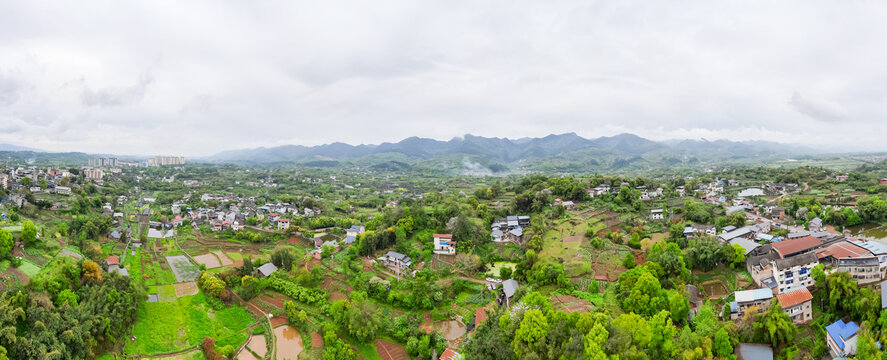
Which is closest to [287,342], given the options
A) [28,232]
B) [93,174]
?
[28,232]

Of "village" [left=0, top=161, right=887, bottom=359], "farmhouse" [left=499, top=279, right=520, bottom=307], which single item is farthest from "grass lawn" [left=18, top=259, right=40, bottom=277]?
"farmhouse" [left=499, top=279, right=520, bottom=307]

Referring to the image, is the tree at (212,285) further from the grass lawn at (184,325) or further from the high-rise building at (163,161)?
the high-rise building at (163,161)

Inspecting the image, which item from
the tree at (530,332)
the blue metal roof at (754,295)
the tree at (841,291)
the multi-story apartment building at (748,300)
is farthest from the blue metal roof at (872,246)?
the tree at (530,332)

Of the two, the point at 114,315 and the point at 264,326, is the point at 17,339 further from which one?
Answer: the point at 264,326

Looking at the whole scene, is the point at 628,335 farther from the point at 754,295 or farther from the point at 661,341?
the point at 754,295

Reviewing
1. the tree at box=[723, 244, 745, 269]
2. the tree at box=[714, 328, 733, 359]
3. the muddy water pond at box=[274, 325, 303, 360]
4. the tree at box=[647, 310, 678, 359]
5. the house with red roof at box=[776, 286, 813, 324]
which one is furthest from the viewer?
the tree at box=[723, 244, 745, 269]

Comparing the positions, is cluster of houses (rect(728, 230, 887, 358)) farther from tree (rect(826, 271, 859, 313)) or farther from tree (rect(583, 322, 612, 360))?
tree (rect(583, 322, 612, 360))
